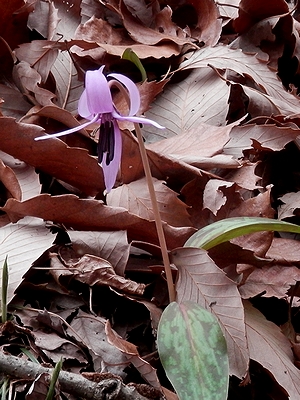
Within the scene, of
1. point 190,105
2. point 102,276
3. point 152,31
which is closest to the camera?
point 102,276

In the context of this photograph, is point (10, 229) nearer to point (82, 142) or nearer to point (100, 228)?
point (100, 228)

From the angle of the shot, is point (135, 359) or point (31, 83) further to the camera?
point (31, 83)

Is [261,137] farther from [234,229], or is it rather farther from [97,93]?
[97,93]

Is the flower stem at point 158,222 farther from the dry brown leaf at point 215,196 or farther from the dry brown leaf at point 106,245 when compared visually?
the dry brown leaf at point 215,196

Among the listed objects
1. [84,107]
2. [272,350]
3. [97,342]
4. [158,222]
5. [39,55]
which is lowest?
[272,350]

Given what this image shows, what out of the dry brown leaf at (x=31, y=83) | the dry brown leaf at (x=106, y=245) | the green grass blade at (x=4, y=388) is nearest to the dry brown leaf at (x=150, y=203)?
the dry brown leaf at (x=106, y=245)

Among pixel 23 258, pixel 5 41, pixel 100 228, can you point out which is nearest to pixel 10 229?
pixel 23 258

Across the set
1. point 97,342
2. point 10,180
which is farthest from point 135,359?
point 10,180
